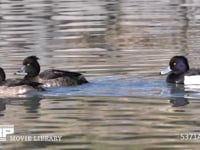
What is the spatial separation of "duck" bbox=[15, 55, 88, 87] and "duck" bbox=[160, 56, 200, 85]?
176 cm

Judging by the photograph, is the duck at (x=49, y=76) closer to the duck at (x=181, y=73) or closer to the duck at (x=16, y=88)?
the duck at (x=16, y=88)

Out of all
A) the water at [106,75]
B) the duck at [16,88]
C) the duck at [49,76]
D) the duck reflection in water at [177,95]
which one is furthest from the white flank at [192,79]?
the duck at [16,88]

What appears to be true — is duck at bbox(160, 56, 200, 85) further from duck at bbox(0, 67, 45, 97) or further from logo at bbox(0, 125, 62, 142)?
logo at bbox(0, 125, 62, 142)

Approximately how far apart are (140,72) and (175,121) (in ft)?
16.8

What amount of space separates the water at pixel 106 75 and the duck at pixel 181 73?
9.4 inches

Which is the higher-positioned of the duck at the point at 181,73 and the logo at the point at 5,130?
the duck at the point at 181,73

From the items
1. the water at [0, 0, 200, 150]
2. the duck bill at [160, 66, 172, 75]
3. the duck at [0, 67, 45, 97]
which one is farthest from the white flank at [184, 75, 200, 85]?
the duck at [0, 67, 45, 97]

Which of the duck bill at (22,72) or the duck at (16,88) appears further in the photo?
the duck bill at (22,72)

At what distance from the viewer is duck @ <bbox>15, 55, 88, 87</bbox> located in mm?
17906

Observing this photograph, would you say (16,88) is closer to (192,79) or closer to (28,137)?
(192,79)

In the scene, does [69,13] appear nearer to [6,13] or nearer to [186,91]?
[6,13]

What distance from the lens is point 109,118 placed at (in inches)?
560

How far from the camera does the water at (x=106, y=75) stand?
42.8 feet

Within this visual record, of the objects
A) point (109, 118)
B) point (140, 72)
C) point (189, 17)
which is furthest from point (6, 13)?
point (109, 118)
